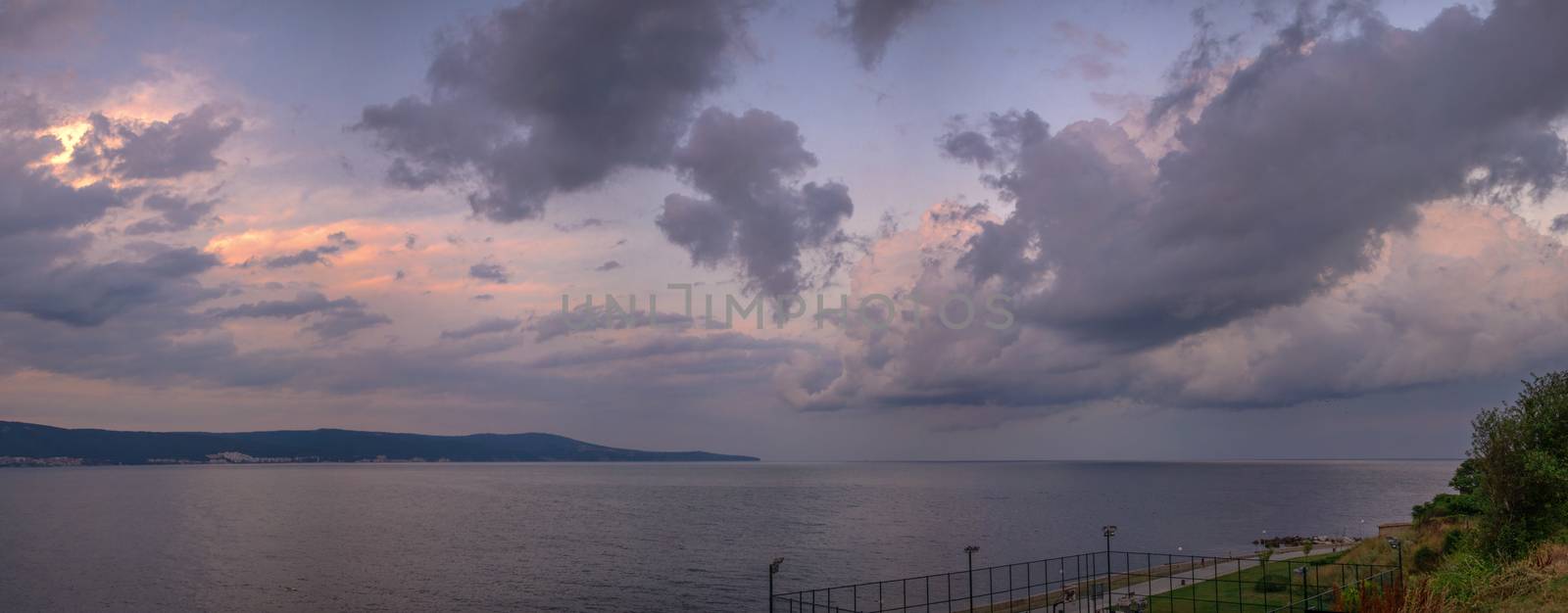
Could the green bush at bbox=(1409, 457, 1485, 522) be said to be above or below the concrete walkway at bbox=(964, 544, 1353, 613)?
above

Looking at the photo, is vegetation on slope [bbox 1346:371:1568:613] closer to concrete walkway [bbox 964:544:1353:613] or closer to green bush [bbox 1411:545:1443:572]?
green bush [bbox 1411:545:1443:572]

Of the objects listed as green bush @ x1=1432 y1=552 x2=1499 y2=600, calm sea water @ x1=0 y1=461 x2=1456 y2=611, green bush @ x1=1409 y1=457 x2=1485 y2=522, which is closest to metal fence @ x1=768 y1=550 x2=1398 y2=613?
green bush @ x1=1432 y1=552 x2=1499 y2=600

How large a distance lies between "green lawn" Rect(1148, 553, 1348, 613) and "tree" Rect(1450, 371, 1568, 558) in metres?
8.00

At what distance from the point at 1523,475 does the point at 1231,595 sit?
1575cm

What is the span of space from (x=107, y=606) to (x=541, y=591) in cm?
3028

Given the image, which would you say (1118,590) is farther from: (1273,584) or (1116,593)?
(1273,584)

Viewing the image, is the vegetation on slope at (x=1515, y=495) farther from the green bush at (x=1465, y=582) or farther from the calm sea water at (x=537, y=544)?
the calm sea water at (x=537, y=544)

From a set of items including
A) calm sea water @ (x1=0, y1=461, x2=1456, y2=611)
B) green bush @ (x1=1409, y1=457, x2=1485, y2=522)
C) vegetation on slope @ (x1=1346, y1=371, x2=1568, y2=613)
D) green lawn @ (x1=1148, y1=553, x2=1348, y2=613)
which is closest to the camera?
vegetation on slope @ (x1=1346, y1=371, x2=1568, y2=613)

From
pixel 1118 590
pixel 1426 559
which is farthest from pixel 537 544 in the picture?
pixel 1426 559

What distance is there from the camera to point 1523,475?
44.6 m

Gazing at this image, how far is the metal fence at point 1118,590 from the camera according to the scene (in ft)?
156

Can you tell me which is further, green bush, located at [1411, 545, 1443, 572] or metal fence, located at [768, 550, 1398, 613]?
green bush, located at [1411, 545, 1443, 572]

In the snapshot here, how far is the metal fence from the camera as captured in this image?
47500 mm

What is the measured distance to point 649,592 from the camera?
6950cm
